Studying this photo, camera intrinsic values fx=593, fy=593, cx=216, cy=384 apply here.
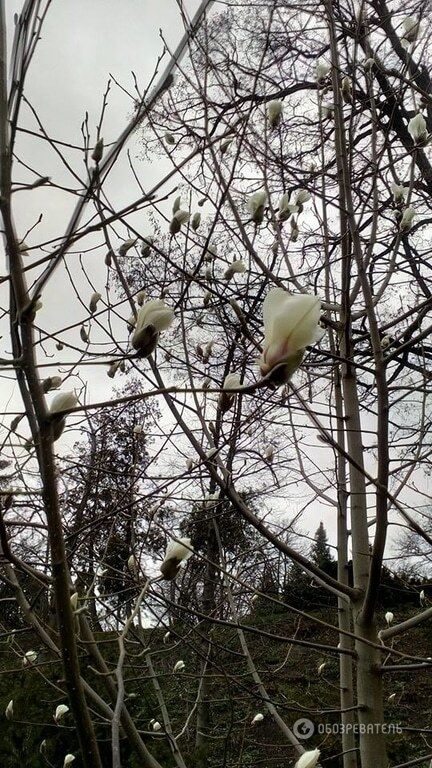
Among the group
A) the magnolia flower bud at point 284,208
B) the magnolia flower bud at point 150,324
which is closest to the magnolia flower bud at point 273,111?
the magnolia flower bud at point 284,208

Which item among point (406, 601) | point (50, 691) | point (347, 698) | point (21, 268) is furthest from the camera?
point (406, 601)

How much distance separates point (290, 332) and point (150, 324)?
204mm

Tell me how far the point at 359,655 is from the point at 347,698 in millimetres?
663

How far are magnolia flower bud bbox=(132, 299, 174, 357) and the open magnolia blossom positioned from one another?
→ 16cm

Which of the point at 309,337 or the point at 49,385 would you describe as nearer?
the point at 309,337

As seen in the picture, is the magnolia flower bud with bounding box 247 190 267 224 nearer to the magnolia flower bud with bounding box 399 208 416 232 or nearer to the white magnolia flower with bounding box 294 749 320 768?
the magnolia flower bud with bounding box 399 208 416 232

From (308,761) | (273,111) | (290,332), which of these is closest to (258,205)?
(273,111)

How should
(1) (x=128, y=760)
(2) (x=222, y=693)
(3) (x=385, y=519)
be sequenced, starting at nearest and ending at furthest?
1. (3) (x=385, y=519)
2. (1) (x=128, y=760)
3. (2) (x=222, y=693)

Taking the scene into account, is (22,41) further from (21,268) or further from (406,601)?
(406,601)

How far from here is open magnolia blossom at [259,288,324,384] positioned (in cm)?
77

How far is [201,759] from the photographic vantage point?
3.56m

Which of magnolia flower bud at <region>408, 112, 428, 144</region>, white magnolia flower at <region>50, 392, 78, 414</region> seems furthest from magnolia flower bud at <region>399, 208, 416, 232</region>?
white magnolia flower at <region>50, 392, 78, 414</region>

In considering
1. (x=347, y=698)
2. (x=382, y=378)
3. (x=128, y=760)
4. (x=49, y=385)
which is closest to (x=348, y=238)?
(x=382, y=378)

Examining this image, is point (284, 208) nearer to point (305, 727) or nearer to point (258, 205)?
point (258, 205)
